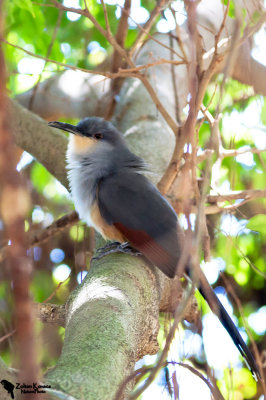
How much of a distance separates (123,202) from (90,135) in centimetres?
88

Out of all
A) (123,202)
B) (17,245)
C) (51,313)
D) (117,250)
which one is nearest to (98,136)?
(123,202)

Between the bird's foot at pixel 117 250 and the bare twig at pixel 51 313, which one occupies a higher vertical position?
the bird's foot at pixel 117 250

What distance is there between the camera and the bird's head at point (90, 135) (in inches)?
149

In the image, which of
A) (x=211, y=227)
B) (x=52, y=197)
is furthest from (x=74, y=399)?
(x=52, y=197)

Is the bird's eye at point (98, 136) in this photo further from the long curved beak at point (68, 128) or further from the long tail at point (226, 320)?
the long tail at point (226, 320)

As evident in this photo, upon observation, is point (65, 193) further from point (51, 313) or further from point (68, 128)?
point (51, 313)

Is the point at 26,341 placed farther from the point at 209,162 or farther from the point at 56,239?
the point at 56,239

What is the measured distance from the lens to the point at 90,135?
3.86 m

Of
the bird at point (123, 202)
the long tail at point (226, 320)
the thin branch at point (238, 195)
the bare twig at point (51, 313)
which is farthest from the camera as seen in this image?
the thin branch at point (238, 195)

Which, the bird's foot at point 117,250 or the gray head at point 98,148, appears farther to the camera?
the gray head at point 98,148

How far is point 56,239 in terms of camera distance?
18.6 ft

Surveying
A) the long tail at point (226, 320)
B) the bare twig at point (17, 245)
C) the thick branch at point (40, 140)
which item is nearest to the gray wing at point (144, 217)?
the long tail at point (226, 320)

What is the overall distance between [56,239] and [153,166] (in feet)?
7.28

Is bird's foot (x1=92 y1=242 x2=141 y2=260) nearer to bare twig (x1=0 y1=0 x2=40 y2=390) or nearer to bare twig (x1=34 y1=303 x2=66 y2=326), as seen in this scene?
bare twig (x1=34 y1=303 x2=66 y2=326)
